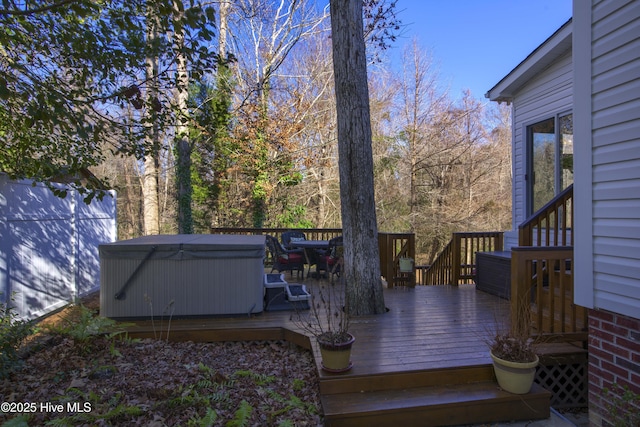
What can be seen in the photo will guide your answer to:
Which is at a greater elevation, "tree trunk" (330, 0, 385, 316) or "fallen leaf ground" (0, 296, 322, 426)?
"tree trunk" (330, 0, 385, 316)

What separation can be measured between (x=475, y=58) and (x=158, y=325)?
17.8 meters

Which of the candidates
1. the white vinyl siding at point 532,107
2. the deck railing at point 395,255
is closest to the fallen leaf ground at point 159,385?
the deck railing at point 395,255

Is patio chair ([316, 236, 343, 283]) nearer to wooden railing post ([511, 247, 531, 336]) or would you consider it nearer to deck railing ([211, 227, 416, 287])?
deck railing ([211, 227, 416, 287])

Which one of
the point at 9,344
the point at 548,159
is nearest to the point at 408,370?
the point at 9,344

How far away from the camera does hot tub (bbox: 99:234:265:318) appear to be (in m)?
4.58

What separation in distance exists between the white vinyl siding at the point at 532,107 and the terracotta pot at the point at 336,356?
16.3 ft

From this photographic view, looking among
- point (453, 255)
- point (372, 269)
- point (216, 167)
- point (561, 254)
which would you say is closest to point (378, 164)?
point (216, 167)

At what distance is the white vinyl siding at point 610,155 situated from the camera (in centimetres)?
258

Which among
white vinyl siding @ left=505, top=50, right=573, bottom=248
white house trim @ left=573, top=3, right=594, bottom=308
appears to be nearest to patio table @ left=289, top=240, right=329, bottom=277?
white vinyl siding @ left=505, top=50, right=573, bottom=248

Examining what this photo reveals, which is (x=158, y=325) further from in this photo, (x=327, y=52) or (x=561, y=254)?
(x=327, y=52)

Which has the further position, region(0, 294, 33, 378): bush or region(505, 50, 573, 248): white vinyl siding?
region(505, 50, 573, 248): white vinyl siding

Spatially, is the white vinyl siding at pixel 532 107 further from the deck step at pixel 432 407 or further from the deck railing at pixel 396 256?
the deck step at pixel 432 407

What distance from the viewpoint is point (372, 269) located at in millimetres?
4895

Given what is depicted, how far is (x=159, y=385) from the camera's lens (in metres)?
3.17
